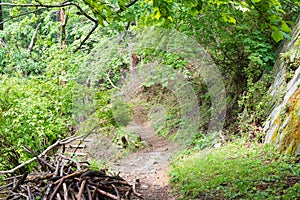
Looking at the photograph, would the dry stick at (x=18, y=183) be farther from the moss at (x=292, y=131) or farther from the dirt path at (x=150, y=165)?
the moss at (x=292, y=131)

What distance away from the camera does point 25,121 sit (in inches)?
204

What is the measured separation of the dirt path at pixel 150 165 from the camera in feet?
18.2

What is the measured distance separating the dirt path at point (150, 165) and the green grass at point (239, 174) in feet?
0.90

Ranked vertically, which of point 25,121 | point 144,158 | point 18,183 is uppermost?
point 25,121

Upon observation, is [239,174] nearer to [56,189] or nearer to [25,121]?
[56,189]

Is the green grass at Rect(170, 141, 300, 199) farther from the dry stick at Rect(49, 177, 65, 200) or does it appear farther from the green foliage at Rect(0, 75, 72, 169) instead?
the green foliage at Rect(0, 75, 72, 169)

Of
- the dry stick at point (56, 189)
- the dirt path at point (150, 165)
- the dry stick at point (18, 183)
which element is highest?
the dry stick at point (56, 189)

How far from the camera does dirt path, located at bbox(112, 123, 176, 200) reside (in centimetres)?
555

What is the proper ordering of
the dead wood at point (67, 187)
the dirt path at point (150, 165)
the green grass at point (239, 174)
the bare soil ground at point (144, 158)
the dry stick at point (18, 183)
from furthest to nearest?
the bare soil ground at point (144, 158) < the dirt path at point (150, 165) < the green grass at point (239, 174) < the dry stick at point (18, 183) < the dead wood at point (67, 187)

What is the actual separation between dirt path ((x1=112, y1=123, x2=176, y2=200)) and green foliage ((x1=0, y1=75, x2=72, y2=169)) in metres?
1.56

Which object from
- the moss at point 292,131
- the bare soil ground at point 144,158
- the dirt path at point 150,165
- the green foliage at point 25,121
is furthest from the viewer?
the bare soil ground at point 144,158

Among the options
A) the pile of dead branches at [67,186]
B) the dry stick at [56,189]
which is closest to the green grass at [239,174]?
the pile of dead branches at [67,186]

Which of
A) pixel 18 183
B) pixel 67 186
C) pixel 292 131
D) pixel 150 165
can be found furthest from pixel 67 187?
pixel 150 165

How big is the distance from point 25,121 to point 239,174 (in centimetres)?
308
